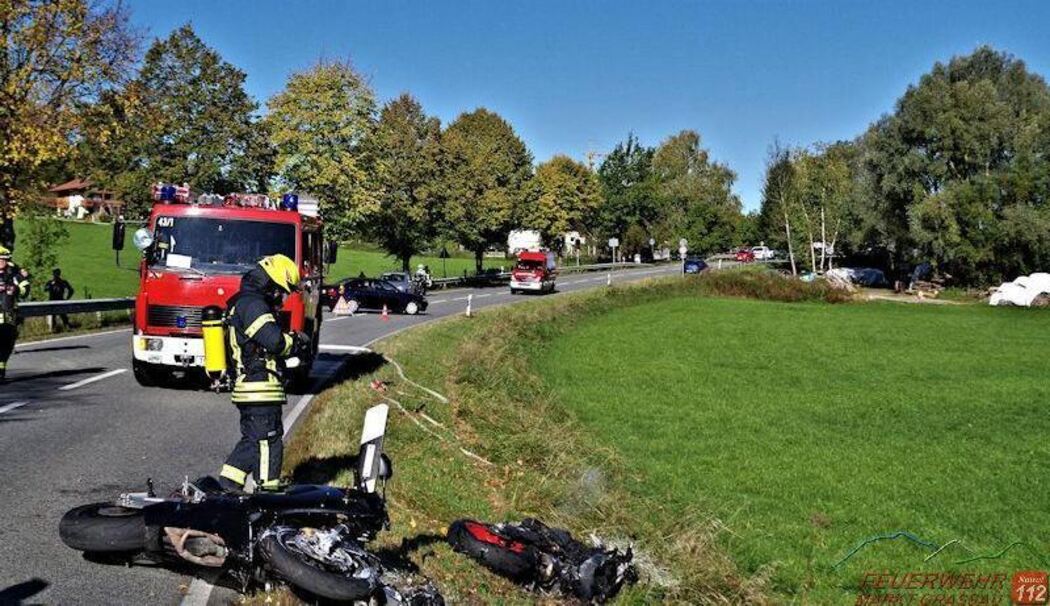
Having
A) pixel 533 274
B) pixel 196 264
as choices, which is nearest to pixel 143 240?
pixel 196 264

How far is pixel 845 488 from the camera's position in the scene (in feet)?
39.4

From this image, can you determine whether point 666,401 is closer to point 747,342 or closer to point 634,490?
point 634,490

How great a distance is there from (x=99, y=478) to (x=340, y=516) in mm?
Result: 3500

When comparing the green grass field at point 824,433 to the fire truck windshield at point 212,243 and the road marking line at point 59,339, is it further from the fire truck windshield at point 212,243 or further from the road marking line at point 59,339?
the road marking line at point 59,339

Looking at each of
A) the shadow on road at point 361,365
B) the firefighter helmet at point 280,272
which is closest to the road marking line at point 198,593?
the firefighter helmet at point 280,272

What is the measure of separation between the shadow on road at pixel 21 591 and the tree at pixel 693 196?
323ft

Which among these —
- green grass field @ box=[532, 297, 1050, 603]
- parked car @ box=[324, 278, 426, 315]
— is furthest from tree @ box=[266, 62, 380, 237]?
green grass field @ box=[532, 297, 1050, 603]

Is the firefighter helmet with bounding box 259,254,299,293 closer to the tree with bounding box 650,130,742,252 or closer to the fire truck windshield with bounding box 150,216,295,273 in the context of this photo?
the fire truck windshield with bounding box 150,216,295,273

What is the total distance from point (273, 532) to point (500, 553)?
5.73ft

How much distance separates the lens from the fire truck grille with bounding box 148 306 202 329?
40.6ft

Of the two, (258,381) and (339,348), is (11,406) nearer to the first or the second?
(258,381)

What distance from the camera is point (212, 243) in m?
12.8

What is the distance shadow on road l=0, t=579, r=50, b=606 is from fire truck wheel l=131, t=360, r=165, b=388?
26.3 ft

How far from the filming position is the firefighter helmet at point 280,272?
6277mm
